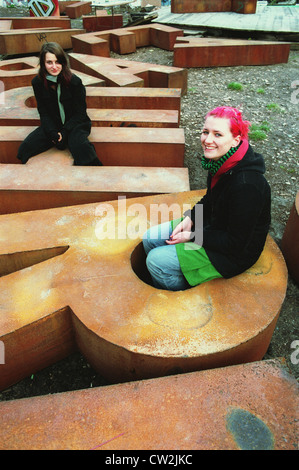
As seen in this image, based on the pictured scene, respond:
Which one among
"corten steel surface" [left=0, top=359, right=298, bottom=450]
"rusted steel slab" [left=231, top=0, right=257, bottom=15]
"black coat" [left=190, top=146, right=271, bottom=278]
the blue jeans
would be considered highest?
"rusted steel slab" [left=231, top=0, right=257, bottom=15]

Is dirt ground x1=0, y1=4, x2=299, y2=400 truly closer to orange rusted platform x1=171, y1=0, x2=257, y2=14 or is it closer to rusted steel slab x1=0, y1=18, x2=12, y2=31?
orange rusted platform x1=171, y1=0, x2=257, y2=14

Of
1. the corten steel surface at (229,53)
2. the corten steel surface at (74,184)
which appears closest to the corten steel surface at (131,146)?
the corten steel surface at (74,184)

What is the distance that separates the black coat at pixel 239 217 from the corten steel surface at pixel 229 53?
8.30m

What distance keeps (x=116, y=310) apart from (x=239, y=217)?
1.03 meters

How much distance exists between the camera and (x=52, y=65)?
160 inches

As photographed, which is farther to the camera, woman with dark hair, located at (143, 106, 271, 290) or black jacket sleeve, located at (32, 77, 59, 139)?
black jacket sleeve, located at (32, 77, 59, 139)

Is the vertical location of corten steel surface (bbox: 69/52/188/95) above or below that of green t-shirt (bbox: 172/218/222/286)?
above

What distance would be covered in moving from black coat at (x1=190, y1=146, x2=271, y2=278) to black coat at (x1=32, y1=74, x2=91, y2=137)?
2619 millimetres

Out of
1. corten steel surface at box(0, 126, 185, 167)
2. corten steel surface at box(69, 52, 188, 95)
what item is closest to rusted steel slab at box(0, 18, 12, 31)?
corten steel surface at box(69, 52, 188, 95)

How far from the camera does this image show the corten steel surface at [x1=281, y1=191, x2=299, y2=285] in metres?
3.28

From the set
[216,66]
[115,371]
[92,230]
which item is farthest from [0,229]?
[216,66]

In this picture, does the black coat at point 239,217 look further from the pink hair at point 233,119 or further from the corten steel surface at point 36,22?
the corten steel surface at point 36,22

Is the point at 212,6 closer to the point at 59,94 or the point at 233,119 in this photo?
the point at 59,94

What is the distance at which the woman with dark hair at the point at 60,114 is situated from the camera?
4191 mm
